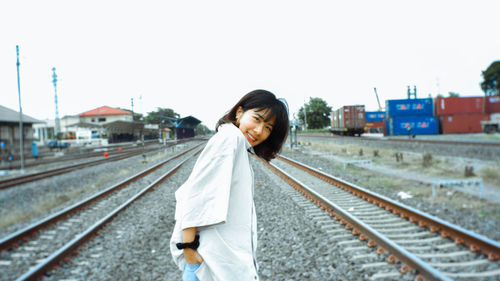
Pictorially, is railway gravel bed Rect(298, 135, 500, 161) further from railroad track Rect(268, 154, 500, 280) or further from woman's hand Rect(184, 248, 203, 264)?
woman's hand Rect(184, 248, 203, 264)

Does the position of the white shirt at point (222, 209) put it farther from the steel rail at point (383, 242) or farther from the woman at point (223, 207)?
the steel rail at point (383, 242)

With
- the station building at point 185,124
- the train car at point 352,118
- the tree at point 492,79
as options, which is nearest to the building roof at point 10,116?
the station building at point 185,124

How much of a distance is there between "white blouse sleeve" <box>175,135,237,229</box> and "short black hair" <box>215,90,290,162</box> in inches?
13.2

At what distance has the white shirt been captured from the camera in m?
1.22

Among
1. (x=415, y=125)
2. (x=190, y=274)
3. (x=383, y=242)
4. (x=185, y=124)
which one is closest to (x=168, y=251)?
(x=185, y=124)

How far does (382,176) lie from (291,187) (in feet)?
10.7

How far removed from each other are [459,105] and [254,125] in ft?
86.1

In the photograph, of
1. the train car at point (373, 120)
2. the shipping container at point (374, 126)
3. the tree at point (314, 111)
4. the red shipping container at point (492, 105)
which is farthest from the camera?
the train car at point (373, 120)

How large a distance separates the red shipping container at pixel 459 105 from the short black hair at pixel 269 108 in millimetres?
25780

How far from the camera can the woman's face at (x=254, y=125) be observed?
147 cm

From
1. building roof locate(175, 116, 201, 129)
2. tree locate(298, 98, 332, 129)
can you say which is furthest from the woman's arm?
tree locate(298, 98, 332, 129)

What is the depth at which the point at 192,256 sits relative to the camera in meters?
1.32

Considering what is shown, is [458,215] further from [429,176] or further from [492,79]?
[492,79]

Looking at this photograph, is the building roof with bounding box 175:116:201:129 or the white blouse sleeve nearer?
the white blouse sleeve
